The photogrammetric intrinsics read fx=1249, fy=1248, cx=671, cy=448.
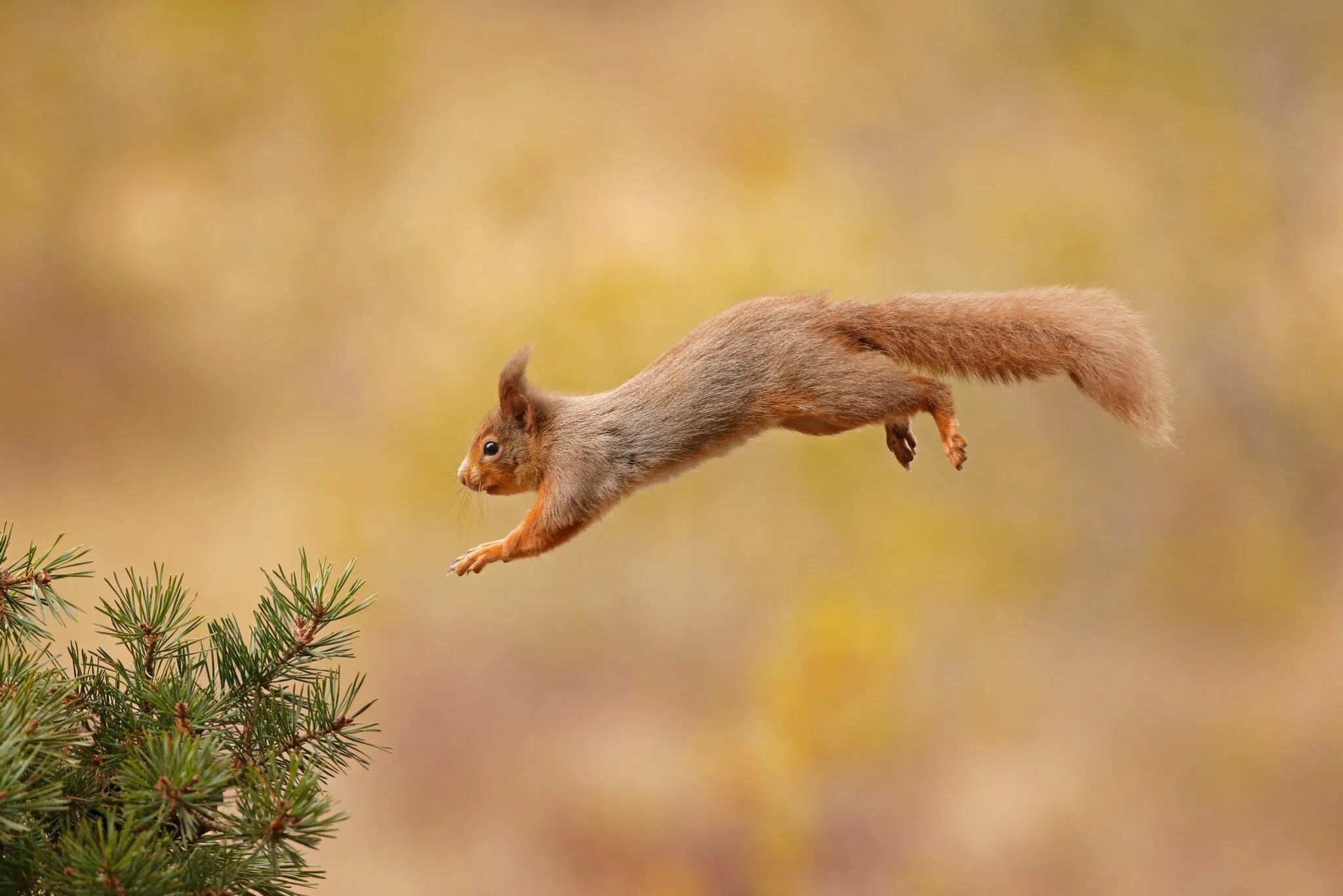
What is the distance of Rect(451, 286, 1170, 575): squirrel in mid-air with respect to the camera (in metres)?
1.31

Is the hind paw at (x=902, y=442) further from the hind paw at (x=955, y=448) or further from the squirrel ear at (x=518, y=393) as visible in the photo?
the squirrel ear at (x=518, y=393)

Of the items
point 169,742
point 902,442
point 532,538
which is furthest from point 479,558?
point 902,442

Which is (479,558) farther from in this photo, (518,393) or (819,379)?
(819,379)

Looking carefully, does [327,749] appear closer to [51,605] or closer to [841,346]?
[51,605]

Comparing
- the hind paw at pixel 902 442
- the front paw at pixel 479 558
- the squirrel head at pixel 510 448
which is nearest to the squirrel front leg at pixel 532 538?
the front paw at pixel 479 558

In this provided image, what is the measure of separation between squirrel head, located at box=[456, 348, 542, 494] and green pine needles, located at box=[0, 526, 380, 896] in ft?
0.81

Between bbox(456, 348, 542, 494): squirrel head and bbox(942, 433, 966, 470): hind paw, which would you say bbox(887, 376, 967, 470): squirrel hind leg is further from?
bbox(456, 348, 542, 494): squirrel head

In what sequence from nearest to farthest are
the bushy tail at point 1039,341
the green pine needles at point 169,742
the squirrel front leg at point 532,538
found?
the green pine needles at point 169,742 → the bushy tail at point 1039,341 → the squirrel front leg at point 532,538

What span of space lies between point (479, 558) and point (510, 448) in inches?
7.6

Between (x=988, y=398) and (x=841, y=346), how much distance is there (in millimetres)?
2528

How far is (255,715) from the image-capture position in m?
1.31

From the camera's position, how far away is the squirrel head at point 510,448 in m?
1.53

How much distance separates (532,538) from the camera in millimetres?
1398

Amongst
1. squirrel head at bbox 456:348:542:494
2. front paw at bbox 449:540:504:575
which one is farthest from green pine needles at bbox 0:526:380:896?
squirrel head at bbox 456:348:542:494
